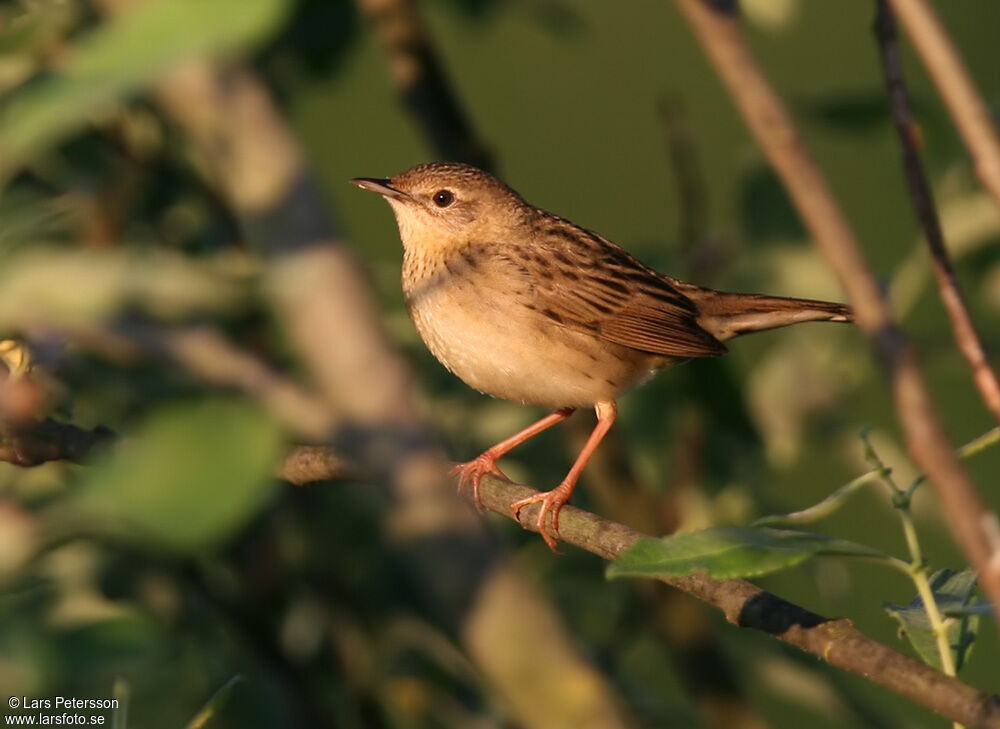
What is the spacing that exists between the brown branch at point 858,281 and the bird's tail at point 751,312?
95.3 inches

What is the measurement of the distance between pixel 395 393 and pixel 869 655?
0.66 metres

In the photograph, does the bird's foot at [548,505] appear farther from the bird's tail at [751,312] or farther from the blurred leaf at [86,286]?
the blurred leaf at [86,286]

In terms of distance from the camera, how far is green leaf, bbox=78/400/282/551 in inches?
29.6

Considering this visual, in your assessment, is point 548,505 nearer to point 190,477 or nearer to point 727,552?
point 727,552

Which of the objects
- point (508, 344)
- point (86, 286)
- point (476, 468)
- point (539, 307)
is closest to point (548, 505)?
point (476, 468)

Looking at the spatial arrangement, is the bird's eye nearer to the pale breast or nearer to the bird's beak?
the bird's beak

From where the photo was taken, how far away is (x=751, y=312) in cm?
368

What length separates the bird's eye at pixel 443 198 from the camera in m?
3.96

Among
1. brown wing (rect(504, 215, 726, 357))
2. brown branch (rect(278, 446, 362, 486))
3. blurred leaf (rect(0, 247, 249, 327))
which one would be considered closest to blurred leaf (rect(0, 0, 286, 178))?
blurred leaf (rect(0, 247, 249, 327))

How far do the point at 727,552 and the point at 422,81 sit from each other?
216cm

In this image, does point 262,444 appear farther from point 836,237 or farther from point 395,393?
point 836,237

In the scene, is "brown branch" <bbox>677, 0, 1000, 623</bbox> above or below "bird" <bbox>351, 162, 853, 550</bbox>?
above

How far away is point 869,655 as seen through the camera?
1358 millimetres

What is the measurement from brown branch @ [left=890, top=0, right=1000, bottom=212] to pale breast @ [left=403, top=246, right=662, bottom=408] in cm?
235
